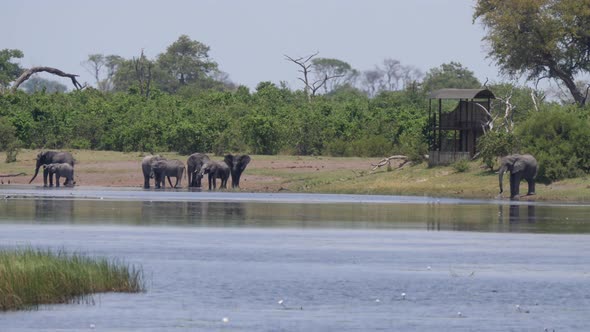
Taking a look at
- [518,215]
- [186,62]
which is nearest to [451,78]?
[186,62]

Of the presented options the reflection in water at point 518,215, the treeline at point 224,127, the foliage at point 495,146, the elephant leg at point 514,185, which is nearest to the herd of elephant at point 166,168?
the treeline at point 224,127

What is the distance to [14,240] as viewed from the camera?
3192 cm

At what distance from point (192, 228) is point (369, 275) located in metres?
12.3

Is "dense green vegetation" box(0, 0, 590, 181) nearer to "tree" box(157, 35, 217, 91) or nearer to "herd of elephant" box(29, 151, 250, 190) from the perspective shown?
"herd of elephant" box(29, 151, 250, 190)

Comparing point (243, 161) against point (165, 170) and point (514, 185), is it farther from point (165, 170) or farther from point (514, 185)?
point (514, 185)

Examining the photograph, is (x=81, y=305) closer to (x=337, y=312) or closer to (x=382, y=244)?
(x=337, y=312)

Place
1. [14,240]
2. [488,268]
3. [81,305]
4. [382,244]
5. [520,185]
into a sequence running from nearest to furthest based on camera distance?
[81,305]
[488,268]
[14,240]
[382,244]
[520,185]

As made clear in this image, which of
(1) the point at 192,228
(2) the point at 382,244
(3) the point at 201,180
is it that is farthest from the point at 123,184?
(2) the point at 382,244

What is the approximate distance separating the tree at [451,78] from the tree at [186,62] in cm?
2671

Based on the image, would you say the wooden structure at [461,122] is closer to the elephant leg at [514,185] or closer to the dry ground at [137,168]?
the dry ground at [137,168]

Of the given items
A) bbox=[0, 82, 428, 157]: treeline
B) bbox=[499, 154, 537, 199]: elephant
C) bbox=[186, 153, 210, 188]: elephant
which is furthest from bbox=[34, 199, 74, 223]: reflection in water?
bbox=[0, 82, 428, 157]: treeline

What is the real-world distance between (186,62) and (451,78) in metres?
35.0

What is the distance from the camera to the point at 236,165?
65312 mm

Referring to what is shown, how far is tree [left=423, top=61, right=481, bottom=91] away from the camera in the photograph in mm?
128500
